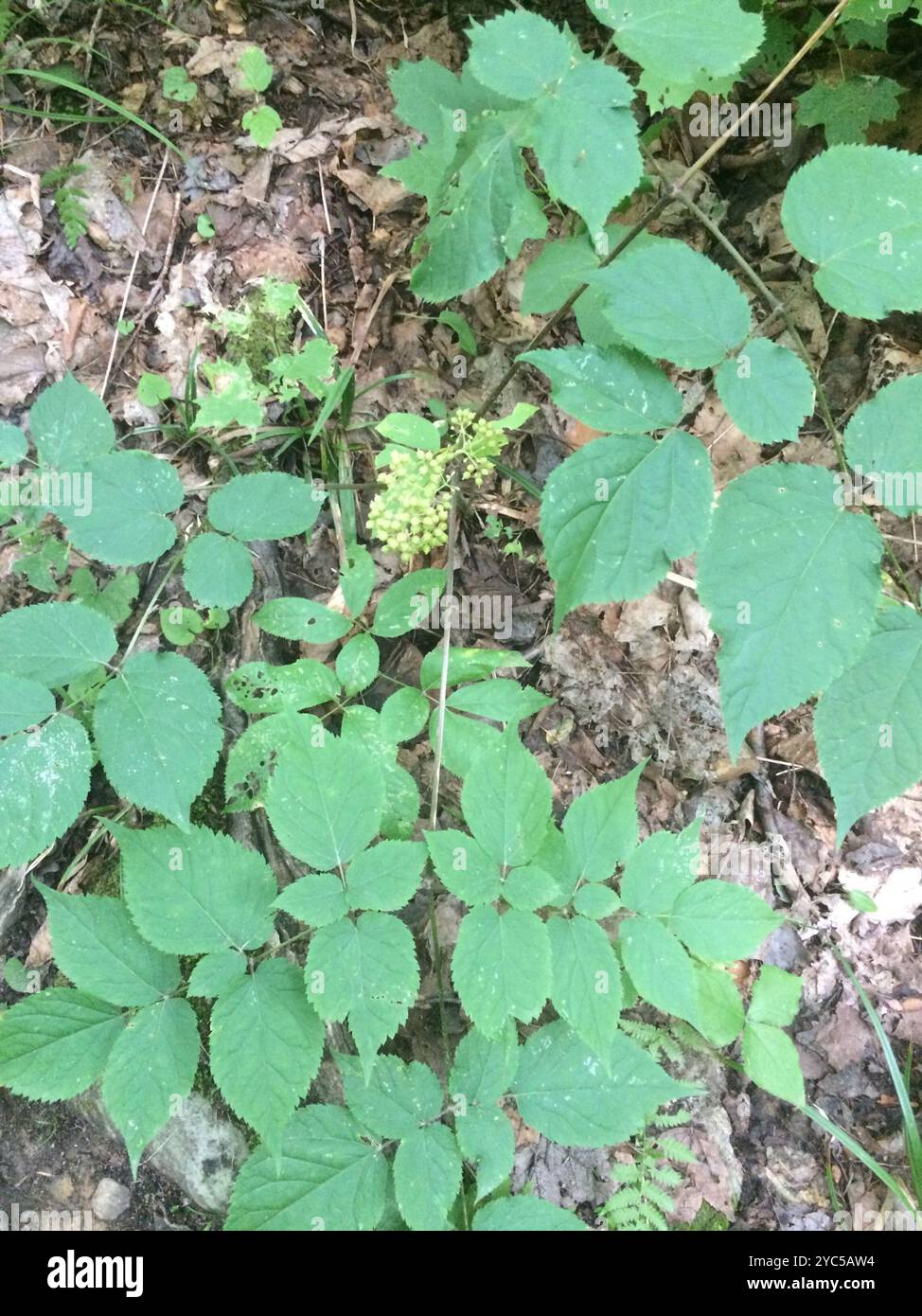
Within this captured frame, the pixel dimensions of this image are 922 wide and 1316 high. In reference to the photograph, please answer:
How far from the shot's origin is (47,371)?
2.74 m

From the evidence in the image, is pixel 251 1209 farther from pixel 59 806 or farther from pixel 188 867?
pixel 59 806

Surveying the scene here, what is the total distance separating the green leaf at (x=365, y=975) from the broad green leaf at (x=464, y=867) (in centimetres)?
18

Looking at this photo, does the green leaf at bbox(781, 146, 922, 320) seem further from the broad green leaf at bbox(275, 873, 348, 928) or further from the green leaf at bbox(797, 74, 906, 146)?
the broad green leaf at bbox(275, 873, 348, 928)

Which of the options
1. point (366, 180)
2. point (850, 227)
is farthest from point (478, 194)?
point (366, 180)

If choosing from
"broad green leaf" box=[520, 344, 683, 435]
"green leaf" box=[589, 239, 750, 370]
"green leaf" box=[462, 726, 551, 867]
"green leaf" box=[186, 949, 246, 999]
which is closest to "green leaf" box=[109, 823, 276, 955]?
"green leaf" box=[186, 949, 246, 999]

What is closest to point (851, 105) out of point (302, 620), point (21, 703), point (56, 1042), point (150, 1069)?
point (302, 620)

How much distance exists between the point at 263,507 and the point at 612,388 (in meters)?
0.98

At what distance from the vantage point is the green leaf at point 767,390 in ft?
5.68

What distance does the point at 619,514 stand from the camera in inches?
69.2

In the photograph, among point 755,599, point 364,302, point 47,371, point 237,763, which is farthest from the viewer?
point 364,302

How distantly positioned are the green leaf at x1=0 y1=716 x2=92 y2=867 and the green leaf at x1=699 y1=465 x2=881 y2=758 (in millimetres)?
1489

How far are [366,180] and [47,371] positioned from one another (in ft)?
4.40

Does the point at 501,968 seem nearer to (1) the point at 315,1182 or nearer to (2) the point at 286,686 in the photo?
(1) the point at 315,1182

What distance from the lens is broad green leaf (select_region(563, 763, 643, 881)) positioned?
214 centimetres
